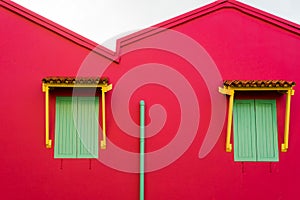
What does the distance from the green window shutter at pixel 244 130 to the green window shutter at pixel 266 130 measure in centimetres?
9

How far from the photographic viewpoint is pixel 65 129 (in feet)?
24.2

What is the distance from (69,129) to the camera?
7379 mm

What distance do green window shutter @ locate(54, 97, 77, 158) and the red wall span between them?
0.41 feet

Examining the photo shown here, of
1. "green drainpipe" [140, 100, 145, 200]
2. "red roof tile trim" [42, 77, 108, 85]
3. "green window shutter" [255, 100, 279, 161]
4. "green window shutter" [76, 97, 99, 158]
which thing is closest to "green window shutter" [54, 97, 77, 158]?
"green window shutter" [76, 97, 99, 158]

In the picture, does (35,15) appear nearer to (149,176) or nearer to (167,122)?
(167,122)

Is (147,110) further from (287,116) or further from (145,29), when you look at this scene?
(287,116)

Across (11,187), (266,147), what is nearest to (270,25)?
(266,147)

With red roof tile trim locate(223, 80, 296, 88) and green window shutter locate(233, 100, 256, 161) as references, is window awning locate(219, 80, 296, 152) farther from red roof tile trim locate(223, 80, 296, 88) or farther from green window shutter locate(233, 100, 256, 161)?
green window shutter locate(233, 100, 256, 161)

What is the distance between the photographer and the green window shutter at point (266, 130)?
736cm

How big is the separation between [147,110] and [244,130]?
181 cm

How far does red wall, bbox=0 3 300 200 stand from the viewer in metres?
7.24

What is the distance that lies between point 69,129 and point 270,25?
13.9ft

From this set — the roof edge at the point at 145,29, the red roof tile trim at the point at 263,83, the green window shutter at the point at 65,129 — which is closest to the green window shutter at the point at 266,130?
the red roof tile trim at the point at 263,83

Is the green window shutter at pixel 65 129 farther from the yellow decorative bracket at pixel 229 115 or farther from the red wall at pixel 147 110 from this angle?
the yellow decorative bracket at pixel 229 115
